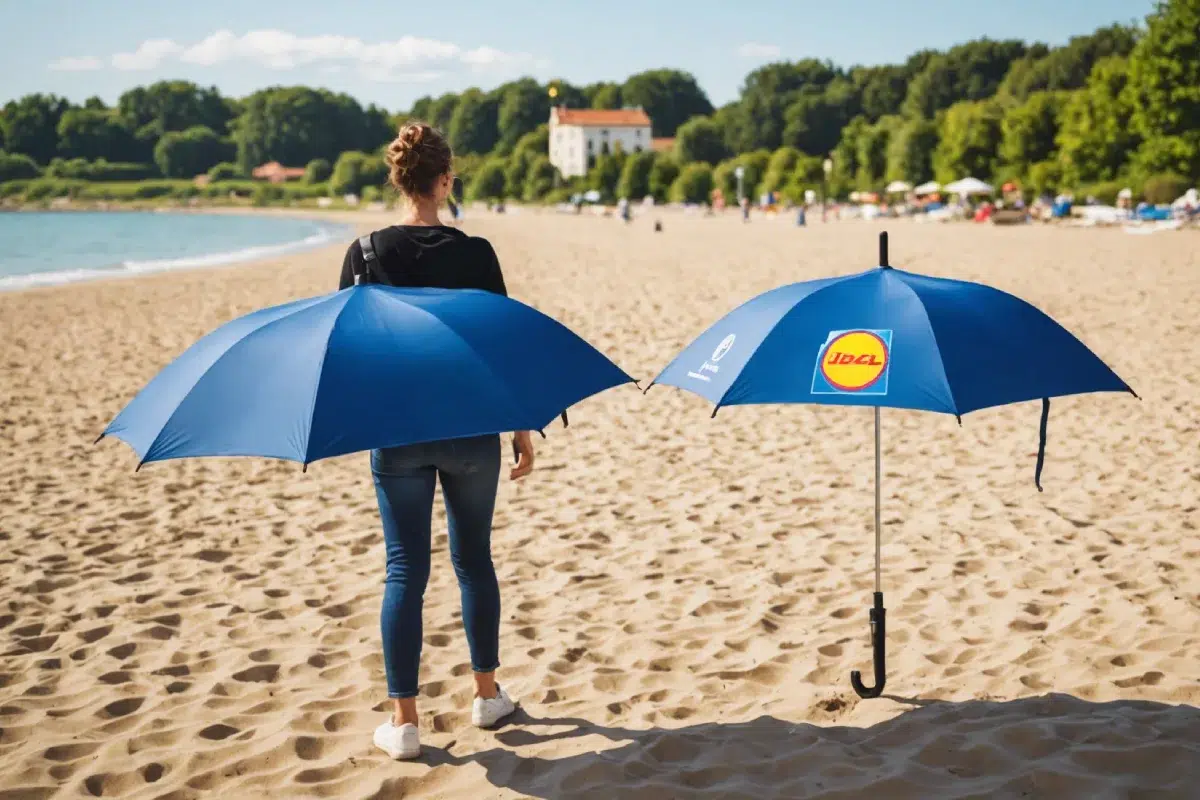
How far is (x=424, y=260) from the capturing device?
3135 mm

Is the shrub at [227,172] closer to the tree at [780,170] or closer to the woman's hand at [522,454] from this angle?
the tree at [780,170]

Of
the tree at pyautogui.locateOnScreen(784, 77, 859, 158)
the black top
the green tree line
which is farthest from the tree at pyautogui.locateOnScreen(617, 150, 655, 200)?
the black top

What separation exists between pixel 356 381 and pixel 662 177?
90068mm

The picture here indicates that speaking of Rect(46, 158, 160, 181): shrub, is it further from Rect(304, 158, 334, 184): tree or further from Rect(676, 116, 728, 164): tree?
Rect(676, 116, 728, 164): tree

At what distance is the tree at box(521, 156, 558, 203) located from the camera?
105375 millimetres

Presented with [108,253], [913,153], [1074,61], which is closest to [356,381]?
[108,253]

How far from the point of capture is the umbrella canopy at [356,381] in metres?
2.60

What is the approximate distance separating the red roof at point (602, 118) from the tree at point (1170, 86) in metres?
100

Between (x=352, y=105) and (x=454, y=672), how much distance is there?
18196cm

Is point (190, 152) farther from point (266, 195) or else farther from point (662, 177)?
point (662, 177)

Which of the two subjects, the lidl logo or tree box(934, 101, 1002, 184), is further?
tree box(934, 101, 1002, 184)

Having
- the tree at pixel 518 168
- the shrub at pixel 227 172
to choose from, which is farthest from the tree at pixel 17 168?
the tree at pixel 518 168

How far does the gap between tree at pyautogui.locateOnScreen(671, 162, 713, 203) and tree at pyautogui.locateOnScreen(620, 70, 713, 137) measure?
7814 centimetres

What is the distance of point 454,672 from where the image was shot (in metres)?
4.19
